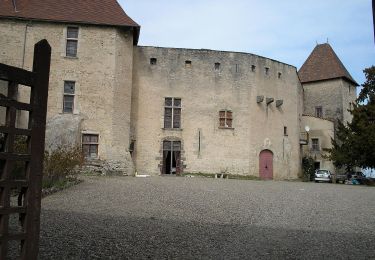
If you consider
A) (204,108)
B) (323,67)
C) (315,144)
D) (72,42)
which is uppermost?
(323,67)

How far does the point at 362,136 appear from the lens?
22.8m

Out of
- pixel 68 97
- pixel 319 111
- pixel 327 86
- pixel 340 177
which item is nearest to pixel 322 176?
pixel 340 177

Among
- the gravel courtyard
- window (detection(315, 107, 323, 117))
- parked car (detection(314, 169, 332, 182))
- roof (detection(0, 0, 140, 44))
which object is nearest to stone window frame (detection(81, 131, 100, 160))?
roof (detection(0, 0, 140, 44))

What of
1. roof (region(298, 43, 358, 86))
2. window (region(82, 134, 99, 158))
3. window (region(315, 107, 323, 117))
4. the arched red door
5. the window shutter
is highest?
roof (region(298, 43, 358, 86))

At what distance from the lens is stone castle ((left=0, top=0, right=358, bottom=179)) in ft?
66.5

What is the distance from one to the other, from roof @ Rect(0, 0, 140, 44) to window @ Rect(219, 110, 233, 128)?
6.98 m

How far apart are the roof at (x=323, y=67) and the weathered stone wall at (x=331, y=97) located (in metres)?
0.46

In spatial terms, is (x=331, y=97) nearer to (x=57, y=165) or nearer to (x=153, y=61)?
(x=153, y=61)

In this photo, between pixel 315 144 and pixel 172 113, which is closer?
pixel 172 113

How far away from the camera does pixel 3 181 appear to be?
318cm

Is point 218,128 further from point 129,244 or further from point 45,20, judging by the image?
point 129,244

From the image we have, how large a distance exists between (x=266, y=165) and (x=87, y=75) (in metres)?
12.3

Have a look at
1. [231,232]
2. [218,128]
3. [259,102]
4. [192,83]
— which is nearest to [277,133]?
[259,102]

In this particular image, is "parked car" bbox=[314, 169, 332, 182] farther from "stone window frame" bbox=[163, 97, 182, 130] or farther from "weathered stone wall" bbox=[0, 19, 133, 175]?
"weathered stone wall" bbox=[0, 19, 133, 175]
